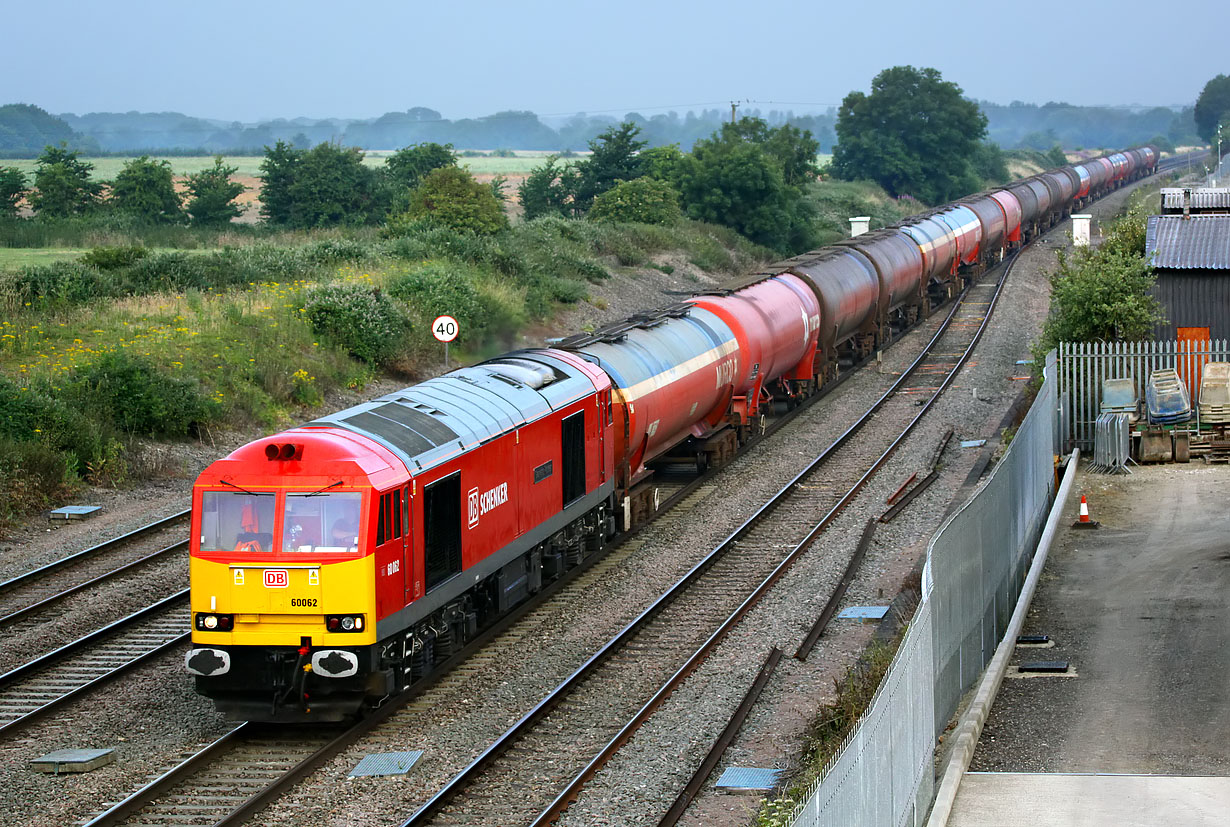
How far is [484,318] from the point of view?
3778cm

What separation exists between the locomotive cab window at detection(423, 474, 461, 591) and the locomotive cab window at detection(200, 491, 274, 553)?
170 cm

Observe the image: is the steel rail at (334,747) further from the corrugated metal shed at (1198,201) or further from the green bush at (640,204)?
the green bush at (640,204)

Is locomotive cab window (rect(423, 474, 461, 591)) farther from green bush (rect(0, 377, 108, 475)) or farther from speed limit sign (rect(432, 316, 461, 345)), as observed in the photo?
speed limit sign (rect(432, 316, 461, 345))

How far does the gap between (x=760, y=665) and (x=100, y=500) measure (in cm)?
1310

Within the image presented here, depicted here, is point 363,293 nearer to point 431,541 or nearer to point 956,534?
point 431,541

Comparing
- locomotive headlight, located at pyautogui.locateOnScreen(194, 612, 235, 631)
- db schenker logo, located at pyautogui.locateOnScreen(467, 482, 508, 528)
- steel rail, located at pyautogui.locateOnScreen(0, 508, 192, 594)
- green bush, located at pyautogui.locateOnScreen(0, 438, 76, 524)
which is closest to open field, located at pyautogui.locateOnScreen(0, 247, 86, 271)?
green bush, located at pyautogui.locateOnScreen(0, 438, 76, 524)

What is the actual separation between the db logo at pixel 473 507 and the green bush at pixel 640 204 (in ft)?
154

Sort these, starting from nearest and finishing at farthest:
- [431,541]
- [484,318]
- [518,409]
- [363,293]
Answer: [431,541], [518,409], [363,293], [484,318]

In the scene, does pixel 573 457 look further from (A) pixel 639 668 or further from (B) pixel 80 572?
(B) pixel 80 572

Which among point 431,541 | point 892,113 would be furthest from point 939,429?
point 892,113

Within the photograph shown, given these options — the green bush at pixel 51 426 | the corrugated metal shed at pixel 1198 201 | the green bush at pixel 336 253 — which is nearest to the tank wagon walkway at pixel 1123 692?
the corrugated metal shed at pixel 1198 201

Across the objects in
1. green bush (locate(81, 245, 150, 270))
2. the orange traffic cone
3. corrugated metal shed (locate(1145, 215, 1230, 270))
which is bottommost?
the orange traffic cone

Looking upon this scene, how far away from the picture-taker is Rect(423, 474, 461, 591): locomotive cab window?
14266 mm

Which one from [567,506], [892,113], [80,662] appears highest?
[892,113]
